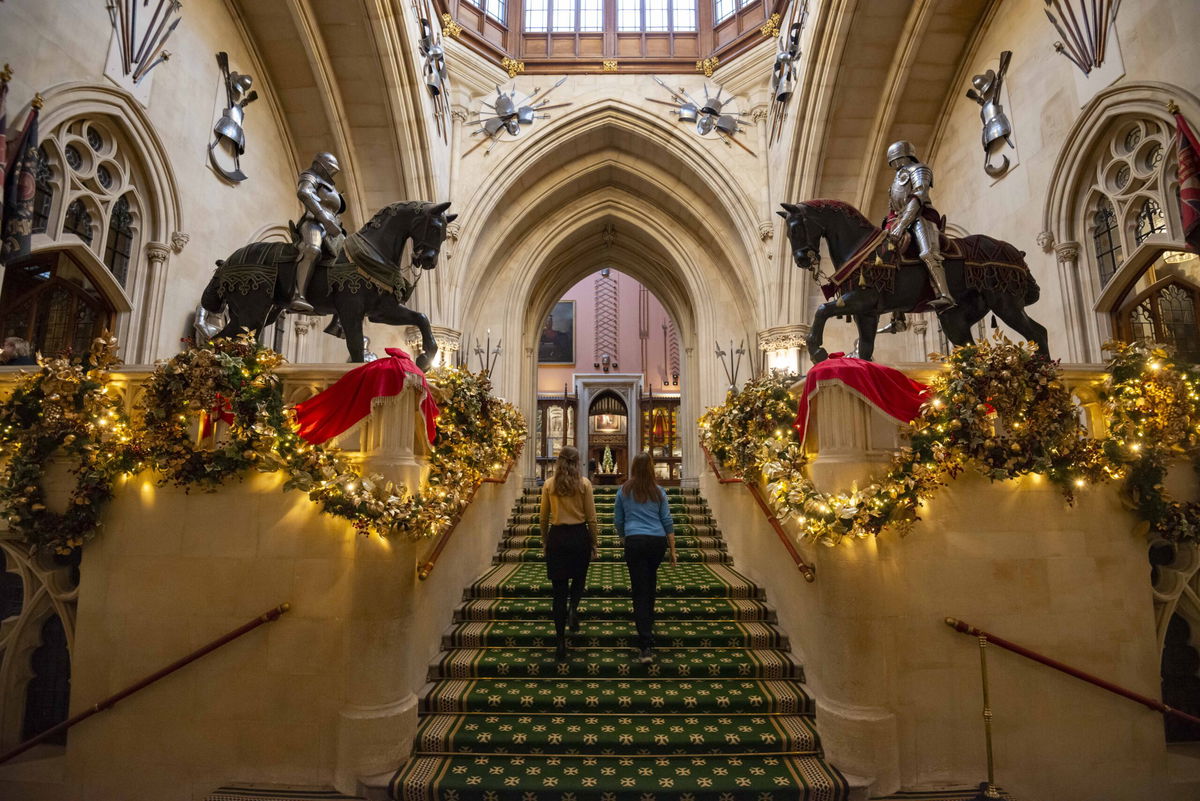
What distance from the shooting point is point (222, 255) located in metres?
7.42

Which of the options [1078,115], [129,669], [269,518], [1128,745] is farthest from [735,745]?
[1078,115]

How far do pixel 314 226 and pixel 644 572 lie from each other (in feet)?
12.2

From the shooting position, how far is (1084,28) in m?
6.28

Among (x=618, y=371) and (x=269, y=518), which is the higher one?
(x=618, y=371)

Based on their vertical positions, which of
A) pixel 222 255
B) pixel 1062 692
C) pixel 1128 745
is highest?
pixel 222 255

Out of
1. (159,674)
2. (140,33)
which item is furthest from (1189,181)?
(140,33)

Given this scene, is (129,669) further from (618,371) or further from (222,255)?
(618,371)

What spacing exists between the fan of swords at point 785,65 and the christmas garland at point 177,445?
9476 mm

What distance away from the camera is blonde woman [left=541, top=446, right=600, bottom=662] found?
404 cm

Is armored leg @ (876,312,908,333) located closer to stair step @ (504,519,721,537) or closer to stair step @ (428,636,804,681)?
stair step @ (428,636,804,681)

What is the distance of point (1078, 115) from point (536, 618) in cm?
728

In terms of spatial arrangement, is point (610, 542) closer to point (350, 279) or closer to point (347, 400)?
point (350, 279)

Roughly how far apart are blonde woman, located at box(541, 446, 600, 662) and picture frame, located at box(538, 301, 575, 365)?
51.4 feet

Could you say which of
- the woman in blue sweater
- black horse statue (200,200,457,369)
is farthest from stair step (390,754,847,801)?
black horse statue (200,200,457,369)
